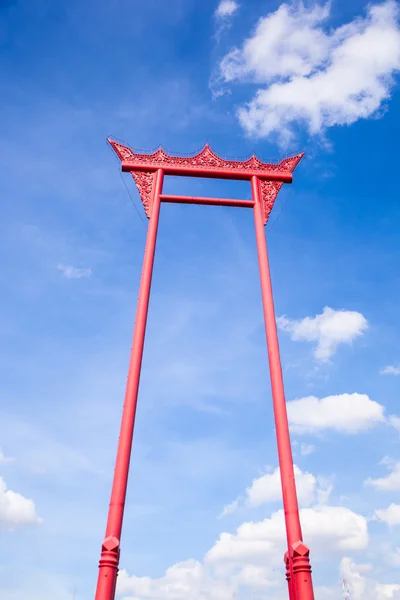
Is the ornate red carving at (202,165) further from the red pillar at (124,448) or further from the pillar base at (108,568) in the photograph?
the pillar base at (108,568)

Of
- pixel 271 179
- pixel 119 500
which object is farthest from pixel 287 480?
pixel 271 179

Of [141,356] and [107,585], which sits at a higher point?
[141,356]

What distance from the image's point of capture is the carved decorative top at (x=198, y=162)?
11.5m

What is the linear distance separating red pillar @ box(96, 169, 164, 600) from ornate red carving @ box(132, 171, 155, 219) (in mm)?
655

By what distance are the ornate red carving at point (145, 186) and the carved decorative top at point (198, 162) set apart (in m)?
0.13

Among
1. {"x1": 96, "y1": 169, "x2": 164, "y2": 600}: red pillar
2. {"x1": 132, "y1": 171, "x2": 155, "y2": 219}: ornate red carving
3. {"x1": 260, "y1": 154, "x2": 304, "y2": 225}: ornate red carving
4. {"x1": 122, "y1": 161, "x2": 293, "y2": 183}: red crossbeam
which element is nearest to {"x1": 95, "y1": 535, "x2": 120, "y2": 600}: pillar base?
{"x1": 96, "y1": 169, "x2": 164, "y2": 600}: red pillar

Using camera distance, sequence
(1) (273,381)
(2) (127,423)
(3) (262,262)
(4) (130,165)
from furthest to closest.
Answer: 1. (4) (130,165)
2. (3) (262,262)
3. (1) (273,381)
4. (2) (127,423)

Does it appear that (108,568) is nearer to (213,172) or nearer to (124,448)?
(124,448)

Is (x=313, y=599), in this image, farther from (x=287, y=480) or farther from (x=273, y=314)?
(x=273, y=314)

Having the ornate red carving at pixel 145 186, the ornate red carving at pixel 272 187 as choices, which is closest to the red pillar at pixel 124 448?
the ornate red carving at pixel 145 186

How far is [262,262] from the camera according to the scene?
10328 mm

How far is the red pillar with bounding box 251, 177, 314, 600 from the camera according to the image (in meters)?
7.00

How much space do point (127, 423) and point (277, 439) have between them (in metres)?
2.21

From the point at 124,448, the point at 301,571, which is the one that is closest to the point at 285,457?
the point at 301,571
